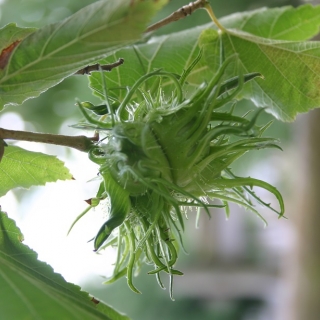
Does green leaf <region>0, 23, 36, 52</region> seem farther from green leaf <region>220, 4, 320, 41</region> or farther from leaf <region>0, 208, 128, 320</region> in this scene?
green leaf <region>220, 4, 320, 41</region>

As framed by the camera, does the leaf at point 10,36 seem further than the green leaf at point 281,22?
No

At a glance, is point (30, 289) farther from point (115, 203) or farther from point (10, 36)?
point (10, 36)

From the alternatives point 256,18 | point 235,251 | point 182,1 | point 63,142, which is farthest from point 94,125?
point 235,251

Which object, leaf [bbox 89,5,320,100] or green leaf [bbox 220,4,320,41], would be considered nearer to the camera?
leaf [bbox 89,5,320,100]

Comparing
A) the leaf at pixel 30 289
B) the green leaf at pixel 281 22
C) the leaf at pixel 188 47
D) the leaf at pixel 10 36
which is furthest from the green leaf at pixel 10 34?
the green leaf at pixel 281 22

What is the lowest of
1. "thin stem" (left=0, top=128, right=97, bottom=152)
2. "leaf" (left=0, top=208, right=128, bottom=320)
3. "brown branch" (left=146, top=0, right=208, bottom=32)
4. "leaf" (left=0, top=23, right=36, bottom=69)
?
"leaf" (left=0, top=208, right=128, bottom=320)

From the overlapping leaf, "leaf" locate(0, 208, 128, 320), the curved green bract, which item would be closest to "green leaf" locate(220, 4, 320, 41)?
the overlapping leaf

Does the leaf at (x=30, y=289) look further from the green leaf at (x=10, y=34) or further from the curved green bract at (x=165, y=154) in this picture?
the green leaf at (x=10, y=34)
